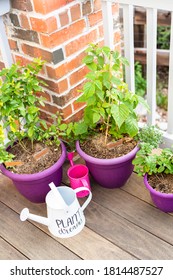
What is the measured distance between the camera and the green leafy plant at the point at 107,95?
5.38 ft

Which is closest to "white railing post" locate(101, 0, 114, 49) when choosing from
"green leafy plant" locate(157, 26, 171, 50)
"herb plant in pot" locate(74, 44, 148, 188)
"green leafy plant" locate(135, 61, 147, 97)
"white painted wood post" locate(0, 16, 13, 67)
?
"herb plant in pot" locate(74, 44, 148, 188)

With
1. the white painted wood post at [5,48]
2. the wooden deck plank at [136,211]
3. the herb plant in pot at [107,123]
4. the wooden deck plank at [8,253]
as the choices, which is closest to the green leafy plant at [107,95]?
the herb plant in pot at [107,123]

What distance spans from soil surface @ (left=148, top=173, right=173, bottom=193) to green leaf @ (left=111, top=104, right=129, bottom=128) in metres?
0.34

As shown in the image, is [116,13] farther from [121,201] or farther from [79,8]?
[121,201]

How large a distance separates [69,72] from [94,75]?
0.94ft

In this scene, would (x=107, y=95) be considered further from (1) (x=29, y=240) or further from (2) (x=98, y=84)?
(1) (x=29, y=240)

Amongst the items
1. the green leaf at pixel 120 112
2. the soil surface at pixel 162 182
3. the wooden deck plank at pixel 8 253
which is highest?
the green leaf at pixel 120 112

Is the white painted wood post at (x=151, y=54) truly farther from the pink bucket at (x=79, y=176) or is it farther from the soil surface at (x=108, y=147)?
the pink bucket at (x=79, y=176)

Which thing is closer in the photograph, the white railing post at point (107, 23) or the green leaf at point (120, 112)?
the green leaf at point (120, 112)

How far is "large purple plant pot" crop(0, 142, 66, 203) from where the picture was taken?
1757mm

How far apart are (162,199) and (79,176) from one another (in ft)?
1.55

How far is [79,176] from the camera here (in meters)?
1.94

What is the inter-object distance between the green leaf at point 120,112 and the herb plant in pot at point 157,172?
0.18 metres

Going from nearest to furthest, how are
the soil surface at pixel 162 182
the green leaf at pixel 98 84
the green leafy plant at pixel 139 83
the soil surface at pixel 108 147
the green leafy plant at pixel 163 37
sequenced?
the green leaf at pixel 98 84 < the soil surface at pixel 162 182 < the soil surface at pixel 108 147 < the green leafy plant at pixel 139 83 < the green leafy plant at pixel 163 37
